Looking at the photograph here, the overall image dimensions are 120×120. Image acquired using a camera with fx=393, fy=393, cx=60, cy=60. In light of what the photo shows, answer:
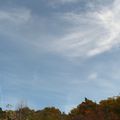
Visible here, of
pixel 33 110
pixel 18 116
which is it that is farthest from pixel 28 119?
pixel 33 110

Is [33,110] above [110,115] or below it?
above

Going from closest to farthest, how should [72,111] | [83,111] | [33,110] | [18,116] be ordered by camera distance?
[18,116] < [83,111] < [72,111] < [33,110]

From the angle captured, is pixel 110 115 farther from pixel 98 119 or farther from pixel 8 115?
pixel 8 115

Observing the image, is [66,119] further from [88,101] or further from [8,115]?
[8,115]

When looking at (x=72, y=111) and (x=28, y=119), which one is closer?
(x=28, y=119)

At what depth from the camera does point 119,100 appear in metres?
96.8

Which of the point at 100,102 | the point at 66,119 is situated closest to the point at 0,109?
the point at 66,119

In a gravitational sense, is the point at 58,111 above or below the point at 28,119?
above

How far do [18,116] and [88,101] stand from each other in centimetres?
2068

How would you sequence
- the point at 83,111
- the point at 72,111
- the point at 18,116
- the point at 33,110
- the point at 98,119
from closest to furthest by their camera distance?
the point at 98,119
the point at 18,116
the point at 83,111
the point at 72,111
the point at 33,110

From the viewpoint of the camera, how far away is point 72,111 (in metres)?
110

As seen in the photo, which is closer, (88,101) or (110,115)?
(110,115)

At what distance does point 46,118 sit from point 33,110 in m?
19.0

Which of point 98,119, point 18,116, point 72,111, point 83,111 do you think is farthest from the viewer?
point 72,111
